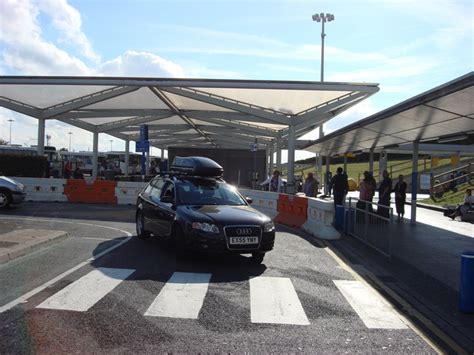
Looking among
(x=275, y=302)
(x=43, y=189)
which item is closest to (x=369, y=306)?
(x=275, y=302)

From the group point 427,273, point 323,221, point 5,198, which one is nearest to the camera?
point 427,273

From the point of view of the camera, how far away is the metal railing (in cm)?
1101

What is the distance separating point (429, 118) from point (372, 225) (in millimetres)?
4171

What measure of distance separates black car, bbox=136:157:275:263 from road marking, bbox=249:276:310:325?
979mm

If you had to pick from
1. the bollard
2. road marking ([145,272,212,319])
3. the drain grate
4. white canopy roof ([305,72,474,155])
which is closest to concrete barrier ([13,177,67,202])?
white canopy roof ([305,72,474,155])

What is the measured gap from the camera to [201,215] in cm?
942

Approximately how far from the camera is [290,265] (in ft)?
31.9

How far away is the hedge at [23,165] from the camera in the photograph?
85.2 feet

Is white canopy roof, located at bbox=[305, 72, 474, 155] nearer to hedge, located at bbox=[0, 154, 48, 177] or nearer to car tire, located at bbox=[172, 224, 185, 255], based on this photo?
car tire, located at bbox=[172, 224, 185, 255]

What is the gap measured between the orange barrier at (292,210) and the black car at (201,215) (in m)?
4.44

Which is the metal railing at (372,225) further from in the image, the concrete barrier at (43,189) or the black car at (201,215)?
the concrete barrier at (43,189)

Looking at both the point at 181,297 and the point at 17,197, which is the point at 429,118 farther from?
the point at 17,197

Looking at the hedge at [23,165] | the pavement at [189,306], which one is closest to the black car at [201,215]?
the pavement at [189,306]

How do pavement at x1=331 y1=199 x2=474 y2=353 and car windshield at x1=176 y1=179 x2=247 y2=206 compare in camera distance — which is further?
car windshield at x1=176 y1=179 x2=247 y2=206
